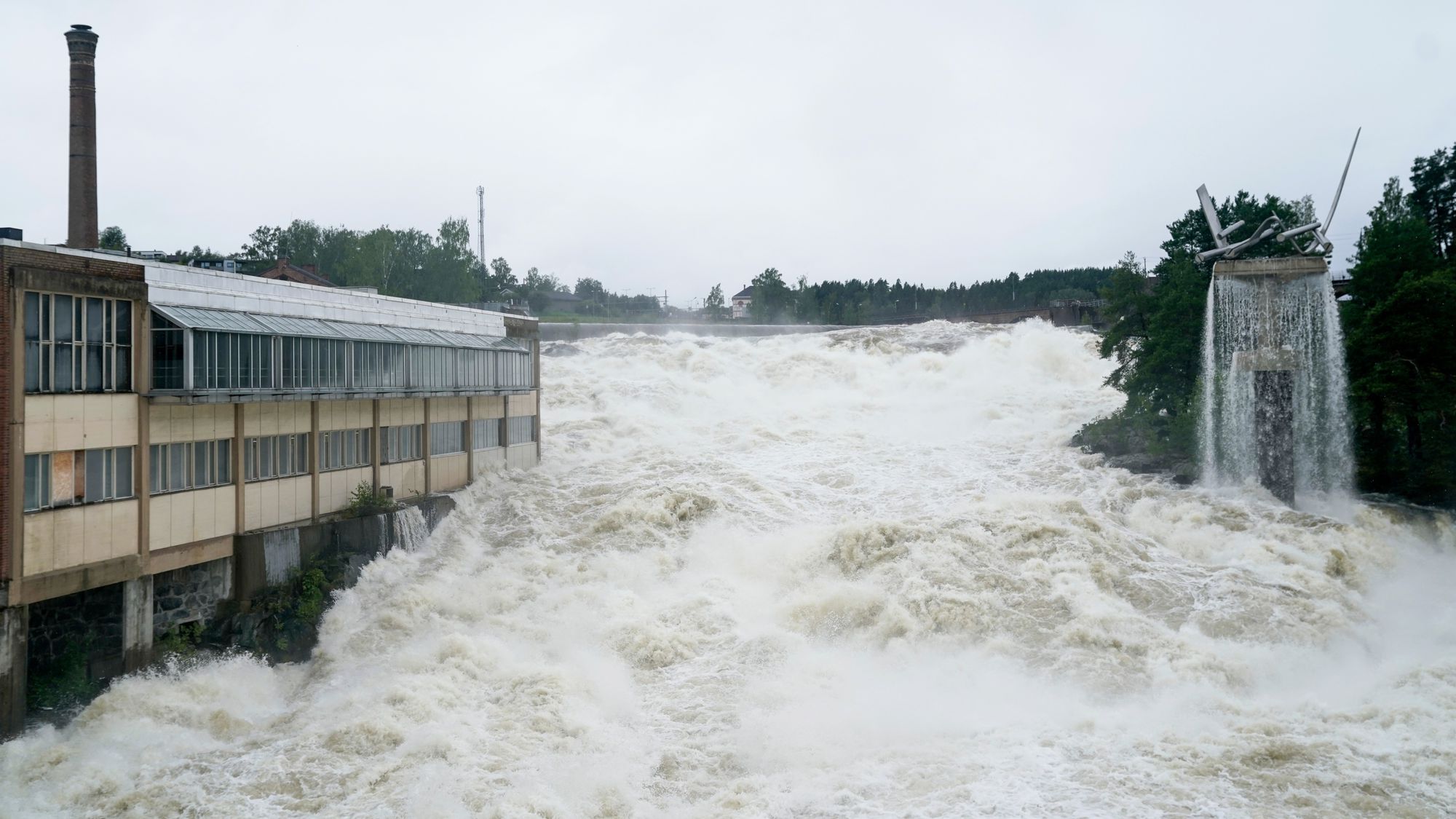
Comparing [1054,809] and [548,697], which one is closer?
[1054,809]

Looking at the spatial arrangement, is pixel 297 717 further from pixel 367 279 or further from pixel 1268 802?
pixel 367 279

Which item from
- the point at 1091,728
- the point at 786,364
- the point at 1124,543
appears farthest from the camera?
the point at 786,364

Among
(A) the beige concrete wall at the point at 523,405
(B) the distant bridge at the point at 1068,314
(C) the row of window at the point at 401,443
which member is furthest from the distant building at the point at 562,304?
(C) the row of window at the point at 401,443

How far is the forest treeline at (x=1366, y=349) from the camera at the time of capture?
25.2 metres

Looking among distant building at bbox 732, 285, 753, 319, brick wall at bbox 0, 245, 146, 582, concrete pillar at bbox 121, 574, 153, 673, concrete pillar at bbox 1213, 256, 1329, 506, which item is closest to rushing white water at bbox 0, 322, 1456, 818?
concrete pillar at bbox 121, 574, 153, 673

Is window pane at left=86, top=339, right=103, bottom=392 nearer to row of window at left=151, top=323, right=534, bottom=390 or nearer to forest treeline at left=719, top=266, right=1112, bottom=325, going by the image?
row of window at left=151, top=323, right=534, bottom=390

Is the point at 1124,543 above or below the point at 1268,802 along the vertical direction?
above

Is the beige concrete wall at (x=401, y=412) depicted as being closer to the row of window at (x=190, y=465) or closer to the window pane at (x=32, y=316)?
the row of window at (x=190, y=465)

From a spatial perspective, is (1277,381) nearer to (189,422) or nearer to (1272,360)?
(1272,360)

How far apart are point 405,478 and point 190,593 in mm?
6808

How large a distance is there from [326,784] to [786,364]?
34.2m

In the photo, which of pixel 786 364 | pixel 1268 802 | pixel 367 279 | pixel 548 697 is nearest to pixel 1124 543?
pixel 1268 802

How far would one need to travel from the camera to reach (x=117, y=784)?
42.7ft

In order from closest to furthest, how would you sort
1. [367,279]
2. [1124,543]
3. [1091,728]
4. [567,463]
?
[1091,728] < [1124,543] < [567,463] < [367,279]
